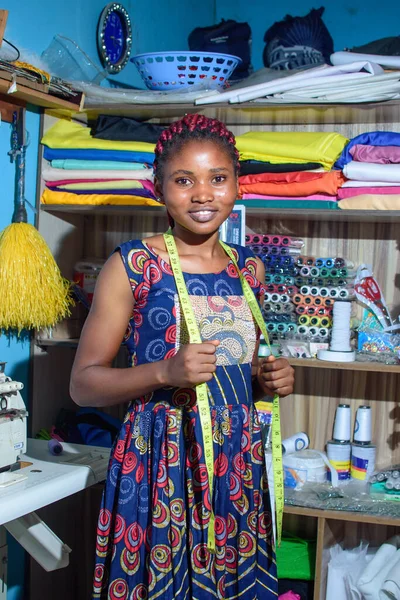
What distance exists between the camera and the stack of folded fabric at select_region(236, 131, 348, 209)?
2.51 m

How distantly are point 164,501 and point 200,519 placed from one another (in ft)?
0.26

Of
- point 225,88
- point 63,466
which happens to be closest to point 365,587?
point 63,466

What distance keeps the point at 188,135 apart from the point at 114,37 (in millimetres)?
1660

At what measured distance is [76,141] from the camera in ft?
8.69

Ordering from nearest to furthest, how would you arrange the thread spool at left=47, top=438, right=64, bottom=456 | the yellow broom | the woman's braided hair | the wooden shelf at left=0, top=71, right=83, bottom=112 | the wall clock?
the woman's braided hair, the thread spool at left=47, top=438, right=64, bottom=456, the wooden shelf at left=0, top=71, right=83, bottom=112, the yellow broom, the wall clock

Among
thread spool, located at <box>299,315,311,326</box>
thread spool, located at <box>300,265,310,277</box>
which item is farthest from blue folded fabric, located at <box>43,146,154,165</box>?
thread spool, located at <box>299,315,311,326</box>

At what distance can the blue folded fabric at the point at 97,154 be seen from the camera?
103 inches

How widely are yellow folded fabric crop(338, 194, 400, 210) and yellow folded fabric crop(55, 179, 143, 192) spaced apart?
69 cm

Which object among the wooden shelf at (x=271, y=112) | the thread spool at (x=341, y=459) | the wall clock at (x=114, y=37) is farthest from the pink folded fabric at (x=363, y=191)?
the wall clock at (x=114, y=37)

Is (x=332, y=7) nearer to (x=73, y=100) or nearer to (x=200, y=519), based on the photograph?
(x=73, y=100)

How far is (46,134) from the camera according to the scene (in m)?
Result: 2.66

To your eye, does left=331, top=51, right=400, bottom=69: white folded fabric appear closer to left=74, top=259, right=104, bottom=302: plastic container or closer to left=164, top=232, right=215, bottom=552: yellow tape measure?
left=74, top=259, right=104, bottom=302: plastic container

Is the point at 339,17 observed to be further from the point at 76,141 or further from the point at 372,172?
the point at 76,141

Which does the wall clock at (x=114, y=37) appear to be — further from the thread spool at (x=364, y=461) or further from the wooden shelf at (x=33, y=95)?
the thread spool at (x=364, y=461)
